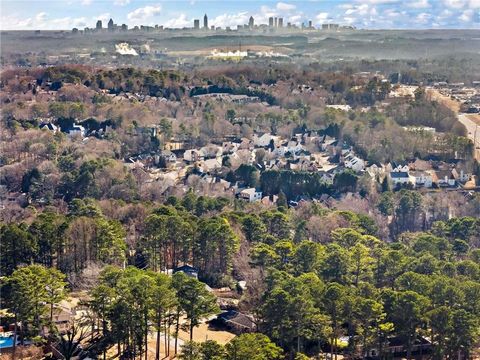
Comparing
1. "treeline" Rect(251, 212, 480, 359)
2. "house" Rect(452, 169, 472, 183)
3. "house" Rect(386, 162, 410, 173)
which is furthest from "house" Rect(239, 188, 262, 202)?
"treeline" Rect(251, 212, 480, 359)

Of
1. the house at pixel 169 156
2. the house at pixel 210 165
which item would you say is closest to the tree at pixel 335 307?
the house at pixel 210 165

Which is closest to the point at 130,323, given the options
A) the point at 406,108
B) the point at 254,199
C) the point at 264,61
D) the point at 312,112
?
the point at 254,199

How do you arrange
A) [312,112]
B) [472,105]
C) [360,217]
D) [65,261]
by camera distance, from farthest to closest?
[472,105] < [312,112] < [360,217] < [65,261]

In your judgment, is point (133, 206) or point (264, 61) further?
point (264, 61)

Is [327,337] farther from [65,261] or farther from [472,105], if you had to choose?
[472,105]

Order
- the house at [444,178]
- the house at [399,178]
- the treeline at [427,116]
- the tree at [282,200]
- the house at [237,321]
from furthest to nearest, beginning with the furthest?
1. the treeline at [427,116]
2. the house at [444,178]
3. the house at [399,178]
4. the tree at [282,200]
5. the house at [237,321]

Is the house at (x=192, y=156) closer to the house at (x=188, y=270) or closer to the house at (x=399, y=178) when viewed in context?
the house at (x=399, y=178)

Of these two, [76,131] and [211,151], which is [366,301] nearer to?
[211,151]
